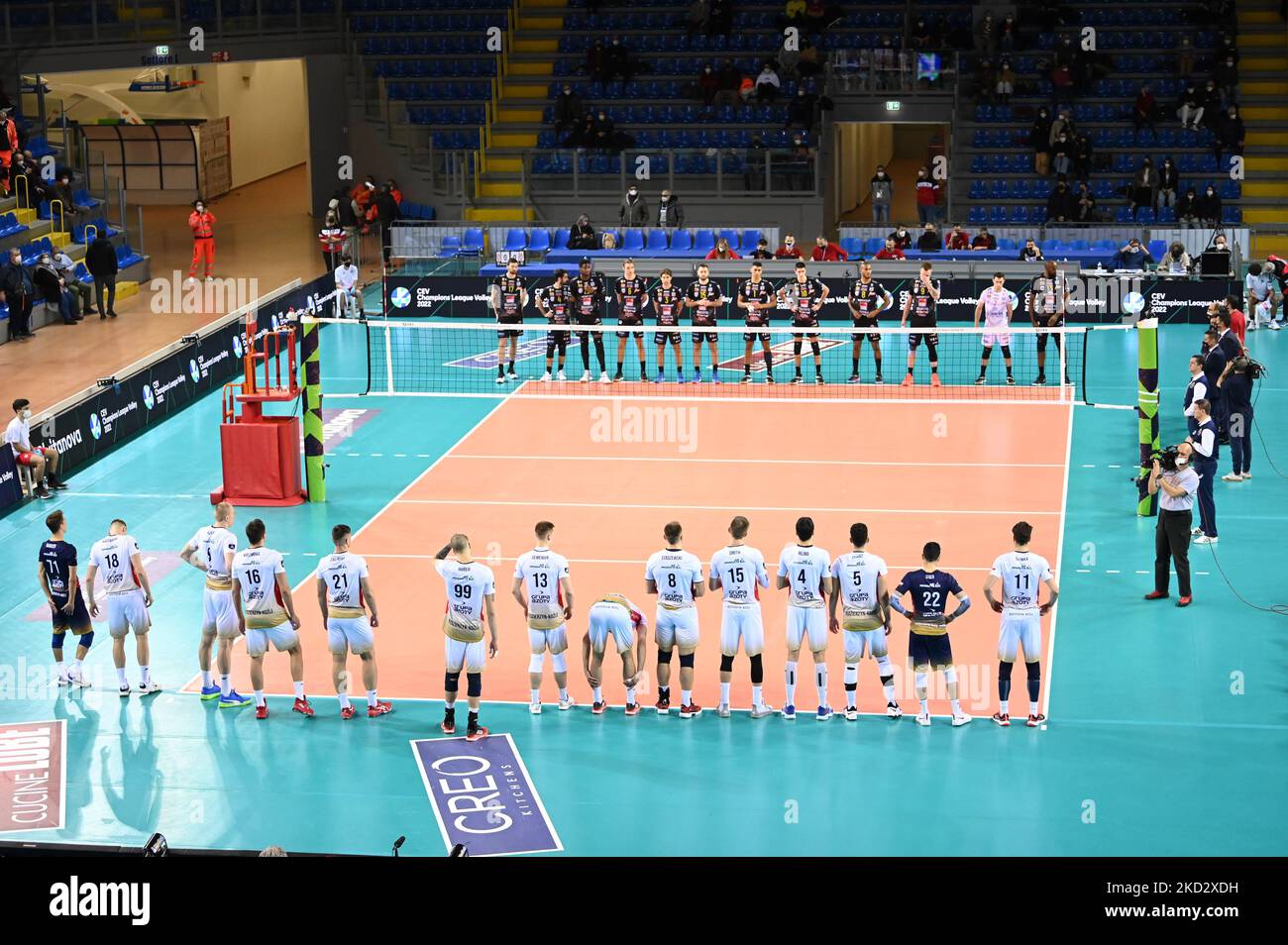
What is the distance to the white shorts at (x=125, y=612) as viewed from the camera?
1582 centimetres

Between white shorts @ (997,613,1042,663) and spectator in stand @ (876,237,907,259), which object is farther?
spectator in stand @ (876,237,907,259)

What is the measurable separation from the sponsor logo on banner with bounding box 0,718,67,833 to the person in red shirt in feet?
72.9

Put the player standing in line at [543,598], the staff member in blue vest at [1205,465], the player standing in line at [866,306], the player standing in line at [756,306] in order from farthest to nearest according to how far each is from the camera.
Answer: the player standing in line at [756,306] < the player standing in line at [866,306] < the staff member in blue vest at [1205,465] < the player standing in line at [543,598]

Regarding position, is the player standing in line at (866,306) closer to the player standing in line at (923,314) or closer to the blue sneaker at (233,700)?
the player standing in line at (923,314)

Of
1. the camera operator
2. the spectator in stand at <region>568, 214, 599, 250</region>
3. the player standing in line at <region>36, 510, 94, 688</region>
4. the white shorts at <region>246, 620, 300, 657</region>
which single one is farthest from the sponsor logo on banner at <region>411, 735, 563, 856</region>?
the spectator in stand at <region>568, 214, 599, 250</region>

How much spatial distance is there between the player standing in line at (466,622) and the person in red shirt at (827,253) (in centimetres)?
2122

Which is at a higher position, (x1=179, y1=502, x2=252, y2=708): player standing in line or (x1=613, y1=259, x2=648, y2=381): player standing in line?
(x1=613, y1=259, x2=648, y2=381): player standing in line

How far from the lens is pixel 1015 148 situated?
4159 cm

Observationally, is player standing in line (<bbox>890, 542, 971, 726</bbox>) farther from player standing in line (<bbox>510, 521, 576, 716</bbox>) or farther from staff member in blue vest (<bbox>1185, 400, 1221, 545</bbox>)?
staff member in blue vest (<bbox>1185, 400, 1221, 545</bbox>)

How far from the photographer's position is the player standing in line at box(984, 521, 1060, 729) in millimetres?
14453

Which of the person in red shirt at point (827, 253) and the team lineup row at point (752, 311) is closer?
the team lineup row at point (752, 311)

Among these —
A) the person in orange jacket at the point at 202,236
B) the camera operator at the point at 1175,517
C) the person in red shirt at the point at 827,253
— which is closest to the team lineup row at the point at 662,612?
the camera operator at the point at 1175,517

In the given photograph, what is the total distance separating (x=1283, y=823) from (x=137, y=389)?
1907 cm
